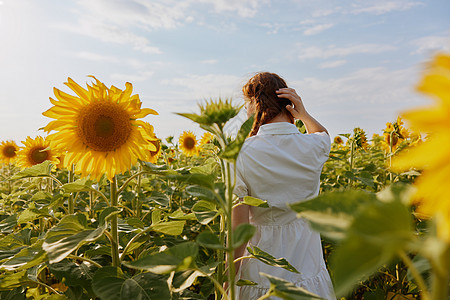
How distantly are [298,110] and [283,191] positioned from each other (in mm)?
530

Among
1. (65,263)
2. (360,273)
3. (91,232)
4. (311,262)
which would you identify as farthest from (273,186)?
(360,273)

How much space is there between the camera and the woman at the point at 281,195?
178 cm

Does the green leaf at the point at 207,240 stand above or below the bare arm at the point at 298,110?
below

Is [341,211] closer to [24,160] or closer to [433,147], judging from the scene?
[433,147]

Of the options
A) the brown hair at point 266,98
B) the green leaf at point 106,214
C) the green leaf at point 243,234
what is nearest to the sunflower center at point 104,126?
the green leaf at point 106,214

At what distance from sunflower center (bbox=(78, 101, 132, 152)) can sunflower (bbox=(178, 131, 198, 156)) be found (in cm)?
434

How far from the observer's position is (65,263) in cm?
158

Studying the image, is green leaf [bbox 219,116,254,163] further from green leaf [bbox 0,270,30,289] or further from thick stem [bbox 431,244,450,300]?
green leaf [bbox 0,270,30,289]

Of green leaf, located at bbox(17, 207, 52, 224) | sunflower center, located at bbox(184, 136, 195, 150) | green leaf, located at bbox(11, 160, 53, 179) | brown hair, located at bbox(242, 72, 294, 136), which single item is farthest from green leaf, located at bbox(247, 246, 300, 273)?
sunflower center, located at bbox(184, 136, 195, 150)

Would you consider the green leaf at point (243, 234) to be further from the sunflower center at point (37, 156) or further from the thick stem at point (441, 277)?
the sunflower center at point (37, 156)

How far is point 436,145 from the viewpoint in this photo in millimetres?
403

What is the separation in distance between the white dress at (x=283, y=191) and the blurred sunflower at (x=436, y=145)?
4.49 ft

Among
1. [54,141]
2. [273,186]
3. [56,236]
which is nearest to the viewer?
[56,236]

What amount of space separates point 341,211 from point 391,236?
0.43 ft
